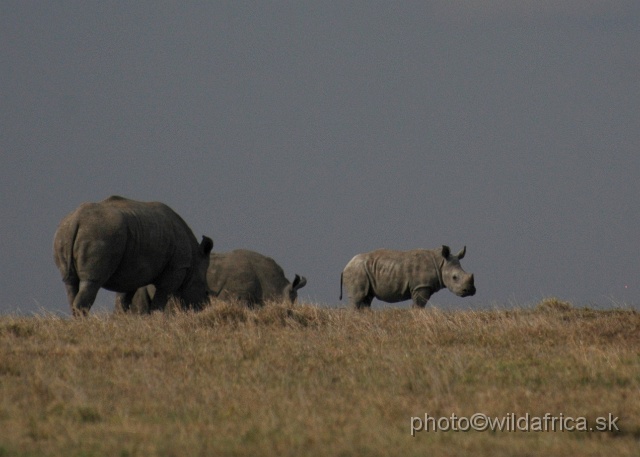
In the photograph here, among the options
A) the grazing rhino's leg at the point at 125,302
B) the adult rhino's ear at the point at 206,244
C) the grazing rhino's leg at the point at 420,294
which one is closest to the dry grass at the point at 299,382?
the adult rhino's ear at the point at 206,244

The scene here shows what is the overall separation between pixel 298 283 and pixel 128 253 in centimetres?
596

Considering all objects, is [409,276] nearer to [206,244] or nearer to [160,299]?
[206,244]

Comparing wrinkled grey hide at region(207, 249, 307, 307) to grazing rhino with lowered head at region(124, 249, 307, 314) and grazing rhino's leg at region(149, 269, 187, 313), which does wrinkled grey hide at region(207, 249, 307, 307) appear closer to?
grazing rhino with lowered head at region(124, 249, 307, 314)

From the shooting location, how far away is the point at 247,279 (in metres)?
20.8

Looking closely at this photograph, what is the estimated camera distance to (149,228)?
1714 cm

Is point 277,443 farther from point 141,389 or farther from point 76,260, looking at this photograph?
point 76,260

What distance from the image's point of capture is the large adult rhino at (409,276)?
2370 centimetres

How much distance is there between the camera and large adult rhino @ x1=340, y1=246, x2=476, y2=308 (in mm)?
23703

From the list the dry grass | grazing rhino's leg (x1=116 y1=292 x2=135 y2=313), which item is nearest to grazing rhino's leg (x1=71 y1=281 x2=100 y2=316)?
the dry grass

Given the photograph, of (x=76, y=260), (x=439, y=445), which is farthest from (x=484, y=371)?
(x=76, y=260)

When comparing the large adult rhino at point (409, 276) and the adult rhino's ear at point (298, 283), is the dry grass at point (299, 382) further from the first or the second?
the large adult rhino at point (409, 276)

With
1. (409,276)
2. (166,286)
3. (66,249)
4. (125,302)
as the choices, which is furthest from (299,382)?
(409,276)

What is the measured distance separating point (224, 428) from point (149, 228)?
32.6ft

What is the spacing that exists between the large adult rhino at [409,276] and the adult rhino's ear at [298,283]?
2.03m
